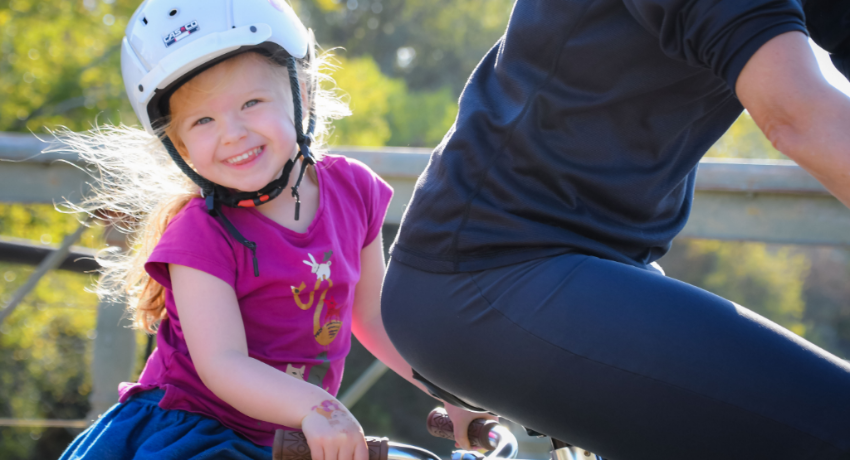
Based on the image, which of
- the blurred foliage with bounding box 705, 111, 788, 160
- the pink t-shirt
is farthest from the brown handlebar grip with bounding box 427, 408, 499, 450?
the blurred foliage with bounding box 705, 111, 788, 160

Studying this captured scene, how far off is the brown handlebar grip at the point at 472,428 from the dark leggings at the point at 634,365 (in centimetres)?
62

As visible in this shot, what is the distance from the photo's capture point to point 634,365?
99cm

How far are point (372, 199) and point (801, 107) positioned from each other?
150 cm

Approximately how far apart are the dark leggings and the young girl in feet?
1.78

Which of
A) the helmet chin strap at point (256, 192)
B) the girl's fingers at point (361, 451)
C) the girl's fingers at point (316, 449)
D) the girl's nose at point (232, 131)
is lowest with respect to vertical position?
the girl's fingers at point (361, 451)

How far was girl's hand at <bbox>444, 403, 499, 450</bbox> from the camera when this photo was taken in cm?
183

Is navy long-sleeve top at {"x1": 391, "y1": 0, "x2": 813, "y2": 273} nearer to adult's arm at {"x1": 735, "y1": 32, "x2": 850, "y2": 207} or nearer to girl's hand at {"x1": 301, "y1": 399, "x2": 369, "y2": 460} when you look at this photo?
adult's arm at {"x1": 735, "y1": 32, "x2": 850, "y2": 207}

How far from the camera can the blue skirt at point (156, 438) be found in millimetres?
1604

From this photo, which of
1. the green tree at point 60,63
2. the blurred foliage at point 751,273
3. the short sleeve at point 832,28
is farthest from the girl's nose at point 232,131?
the blurred foliage at point 751,273

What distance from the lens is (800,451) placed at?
93cm

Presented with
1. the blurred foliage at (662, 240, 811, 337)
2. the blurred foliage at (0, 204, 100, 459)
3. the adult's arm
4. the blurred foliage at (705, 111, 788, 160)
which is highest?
the adult's arm

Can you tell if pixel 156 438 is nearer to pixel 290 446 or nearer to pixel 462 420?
pixel 290 446

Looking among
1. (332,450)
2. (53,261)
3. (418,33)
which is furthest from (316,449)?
(418,33)

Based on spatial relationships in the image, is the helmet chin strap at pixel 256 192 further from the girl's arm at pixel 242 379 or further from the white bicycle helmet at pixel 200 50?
the girl's arm at pixel 242 379
